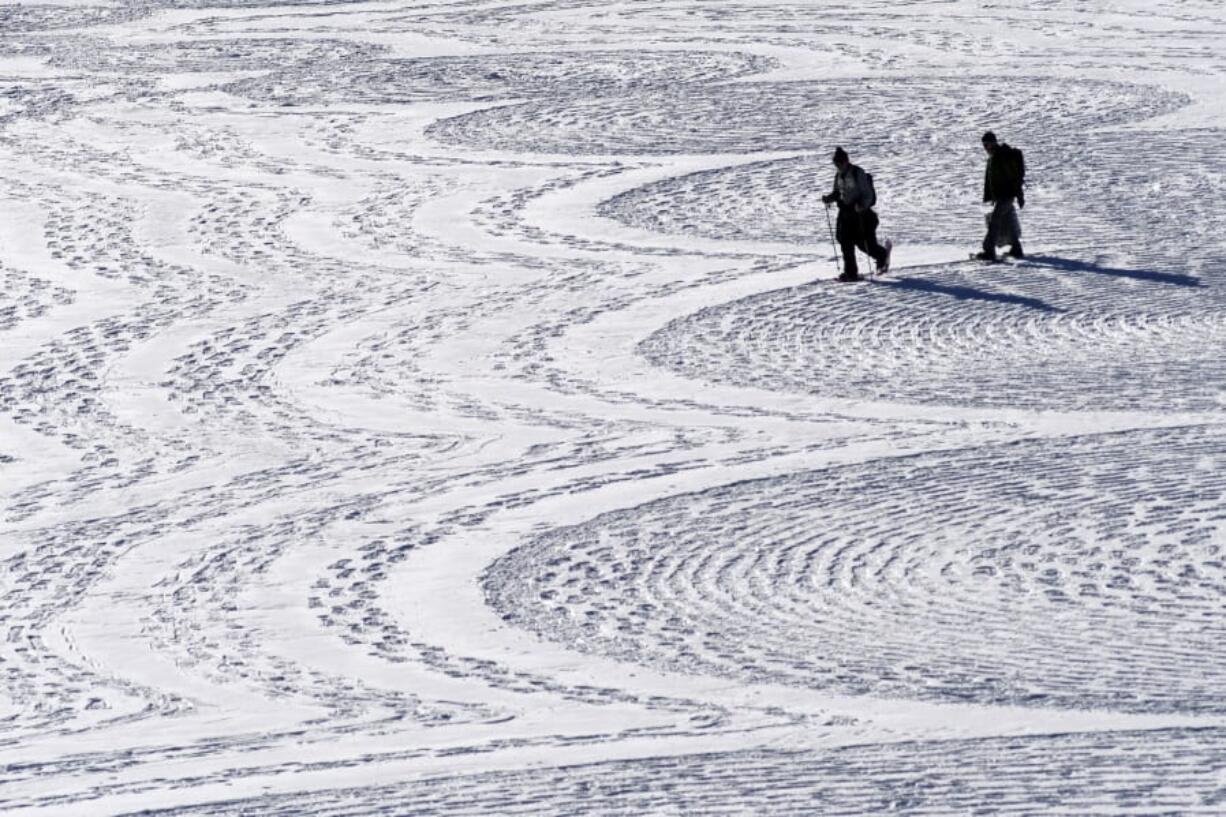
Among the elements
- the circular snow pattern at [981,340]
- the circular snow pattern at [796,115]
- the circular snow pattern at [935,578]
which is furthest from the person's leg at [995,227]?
the circular snow pattern at [935,578]

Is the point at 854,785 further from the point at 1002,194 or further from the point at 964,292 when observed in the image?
the point at 1002,194

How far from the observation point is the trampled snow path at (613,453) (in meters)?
8.01

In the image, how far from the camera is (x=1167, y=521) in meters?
10.1

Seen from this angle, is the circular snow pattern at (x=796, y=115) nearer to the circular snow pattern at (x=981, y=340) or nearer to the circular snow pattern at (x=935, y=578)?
the circular snow pattern at (x=981, y=340)

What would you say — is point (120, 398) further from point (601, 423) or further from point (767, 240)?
point (767, 240)

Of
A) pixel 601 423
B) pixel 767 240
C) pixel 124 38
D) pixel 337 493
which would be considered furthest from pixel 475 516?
pixel 124 38

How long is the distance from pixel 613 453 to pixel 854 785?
4.22m

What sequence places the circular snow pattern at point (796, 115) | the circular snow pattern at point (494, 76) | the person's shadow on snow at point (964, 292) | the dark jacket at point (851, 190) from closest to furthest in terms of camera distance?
the person's shadow on snow at point (964, 292) → the dark jacket at point (851, 190) → the circular snow pattern at point (796, 115) → the circular snow pattern at point (494, 76)

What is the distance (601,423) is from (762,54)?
483 inches

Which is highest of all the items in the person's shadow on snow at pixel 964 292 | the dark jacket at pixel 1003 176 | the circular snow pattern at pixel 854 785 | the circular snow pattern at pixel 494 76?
the dark jacket at pixel 1003 176

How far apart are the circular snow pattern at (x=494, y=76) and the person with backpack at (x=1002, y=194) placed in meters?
7.18

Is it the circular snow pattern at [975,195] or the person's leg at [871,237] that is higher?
the person's leg at [871,237]

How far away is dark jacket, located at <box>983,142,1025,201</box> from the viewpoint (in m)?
15.3

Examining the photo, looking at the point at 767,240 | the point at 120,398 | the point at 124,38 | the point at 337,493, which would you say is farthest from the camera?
the point at 124,38
